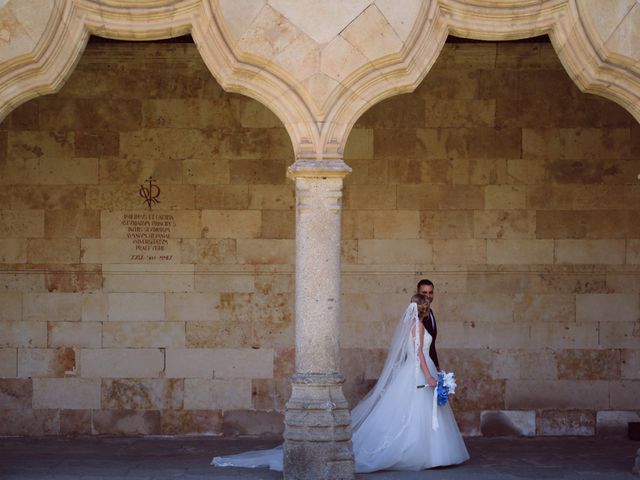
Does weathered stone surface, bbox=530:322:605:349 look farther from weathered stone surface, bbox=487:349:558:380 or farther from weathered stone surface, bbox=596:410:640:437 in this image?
weathered stone surface, bbox=596:410:640:437

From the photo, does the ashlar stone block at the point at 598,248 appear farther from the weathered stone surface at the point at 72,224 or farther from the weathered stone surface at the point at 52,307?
the weathered stone surface at the point at 52,307

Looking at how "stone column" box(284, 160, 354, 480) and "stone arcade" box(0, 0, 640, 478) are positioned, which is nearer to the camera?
"stone column" box(284, 160, 354, 480)

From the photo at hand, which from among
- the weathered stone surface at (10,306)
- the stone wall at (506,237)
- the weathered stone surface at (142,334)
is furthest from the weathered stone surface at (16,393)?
the stone wall at (506,237)

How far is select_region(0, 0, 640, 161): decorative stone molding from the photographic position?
9445 mm

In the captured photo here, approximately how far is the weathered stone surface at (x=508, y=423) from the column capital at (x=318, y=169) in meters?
3.61

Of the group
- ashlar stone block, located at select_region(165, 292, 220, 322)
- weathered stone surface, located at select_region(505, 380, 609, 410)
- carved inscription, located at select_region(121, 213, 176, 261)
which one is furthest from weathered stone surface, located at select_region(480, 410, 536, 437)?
carved inscription, located at select_region(121, 213, 176, 261)

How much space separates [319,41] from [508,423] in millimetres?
4454

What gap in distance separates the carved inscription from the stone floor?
174 centimetres

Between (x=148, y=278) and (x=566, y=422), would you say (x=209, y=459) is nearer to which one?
(x=148, y=278)

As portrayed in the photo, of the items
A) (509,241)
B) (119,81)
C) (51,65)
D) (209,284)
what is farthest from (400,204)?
(51,65)

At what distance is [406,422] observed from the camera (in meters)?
10.2

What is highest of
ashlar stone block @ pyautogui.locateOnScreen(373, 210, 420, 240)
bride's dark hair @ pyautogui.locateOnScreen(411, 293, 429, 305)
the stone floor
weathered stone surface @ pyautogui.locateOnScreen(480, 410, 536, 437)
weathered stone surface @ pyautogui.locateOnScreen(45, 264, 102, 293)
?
ashlar stone block @ pyautogui.locateOnScreen(373, 210, 420, 240)

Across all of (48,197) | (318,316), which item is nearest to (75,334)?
(48,197)

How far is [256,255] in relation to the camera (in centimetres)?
1203
